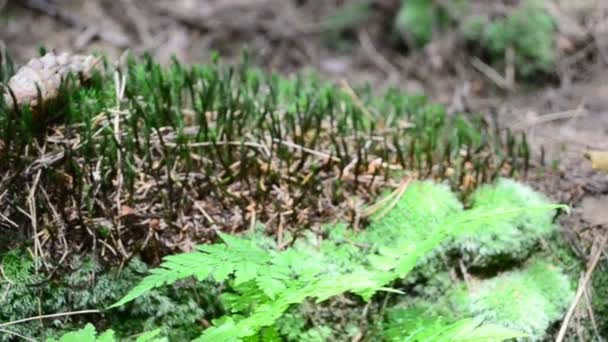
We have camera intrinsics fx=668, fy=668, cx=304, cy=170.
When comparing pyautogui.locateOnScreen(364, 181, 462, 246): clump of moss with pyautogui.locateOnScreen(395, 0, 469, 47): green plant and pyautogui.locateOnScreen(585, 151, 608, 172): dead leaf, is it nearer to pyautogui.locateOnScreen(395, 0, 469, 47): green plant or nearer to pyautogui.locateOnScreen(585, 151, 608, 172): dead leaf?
pyautogui.locateOnScreen(585, 151, 608, 172): dead leaf

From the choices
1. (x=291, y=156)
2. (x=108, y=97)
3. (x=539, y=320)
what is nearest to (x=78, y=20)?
(x=108, y=97)

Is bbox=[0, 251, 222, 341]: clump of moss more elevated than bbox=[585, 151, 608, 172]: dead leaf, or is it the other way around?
bbox=[585, 151, 608, 172]: dead leaf

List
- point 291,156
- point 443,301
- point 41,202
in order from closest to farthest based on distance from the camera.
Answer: point 41,202, point 443,301, point 291,156

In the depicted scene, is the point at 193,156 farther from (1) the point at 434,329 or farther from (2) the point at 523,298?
(2) the point at 523,298

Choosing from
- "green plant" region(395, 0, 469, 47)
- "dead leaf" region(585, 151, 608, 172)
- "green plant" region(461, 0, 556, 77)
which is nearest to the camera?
"dead leaf" region(585, 151, 608, 172)

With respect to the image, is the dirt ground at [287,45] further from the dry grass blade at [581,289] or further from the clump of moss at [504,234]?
the dry grass blade at [581,289]

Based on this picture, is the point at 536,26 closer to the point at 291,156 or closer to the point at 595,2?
the point at 595,2

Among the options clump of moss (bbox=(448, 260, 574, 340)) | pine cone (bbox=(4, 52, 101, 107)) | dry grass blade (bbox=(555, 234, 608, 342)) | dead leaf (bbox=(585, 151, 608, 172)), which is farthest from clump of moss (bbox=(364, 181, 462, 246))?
pine cone (bbox=(4, 52, 101, 107))
